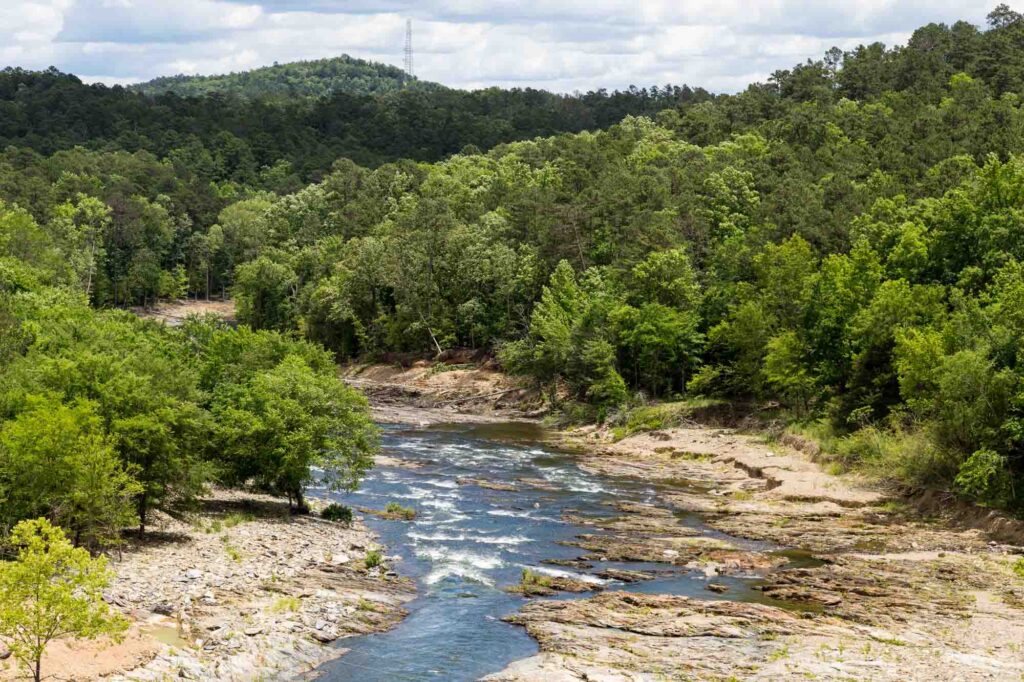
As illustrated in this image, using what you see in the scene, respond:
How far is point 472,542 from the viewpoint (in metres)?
56.5

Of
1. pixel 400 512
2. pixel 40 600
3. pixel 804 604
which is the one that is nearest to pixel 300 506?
pixel 400 512

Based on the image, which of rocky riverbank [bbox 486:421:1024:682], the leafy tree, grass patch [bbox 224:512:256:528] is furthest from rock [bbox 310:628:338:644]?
the leafy tree

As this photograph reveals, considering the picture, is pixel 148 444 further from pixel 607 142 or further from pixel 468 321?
pixel 607 142

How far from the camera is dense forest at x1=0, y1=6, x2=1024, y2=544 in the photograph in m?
55.6

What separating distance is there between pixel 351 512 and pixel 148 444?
46.1ft

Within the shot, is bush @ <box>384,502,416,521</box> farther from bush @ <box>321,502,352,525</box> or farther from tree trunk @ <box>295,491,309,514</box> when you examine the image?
tree trunk @ <box>295,491,309,514</box>

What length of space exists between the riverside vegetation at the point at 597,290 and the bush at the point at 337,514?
1.89 m

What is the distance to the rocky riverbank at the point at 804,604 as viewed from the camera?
38.0 meters

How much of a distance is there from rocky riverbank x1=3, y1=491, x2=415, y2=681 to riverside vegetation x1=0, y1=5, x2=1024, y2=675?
2.49 meters

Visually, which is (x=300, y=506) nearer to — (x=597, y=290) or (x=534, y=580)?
(x=534, y=580)

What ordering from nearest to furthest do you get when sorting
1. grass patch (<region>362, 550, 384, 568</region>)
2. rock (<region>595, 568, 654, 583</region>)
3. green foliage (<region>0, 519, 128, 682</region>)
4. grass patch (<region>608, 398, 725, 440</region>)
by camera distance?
green foliage (<region>0, 519, 128, 682</region>)
rock (<region>595, 568, 654, 583</region>)
grass patch (<region>362, 550, 384, 568</region>)
grass patch (<region>608, 398, 725, 440</region>)

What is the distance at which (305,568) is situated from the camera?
161ft

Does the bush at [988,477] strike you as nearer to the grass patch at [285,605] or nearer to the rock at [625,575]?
the rock at [625,575]

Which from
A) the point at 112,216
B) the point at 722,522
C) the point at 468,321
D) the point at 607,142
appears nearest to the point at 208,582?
the point at 722,522
